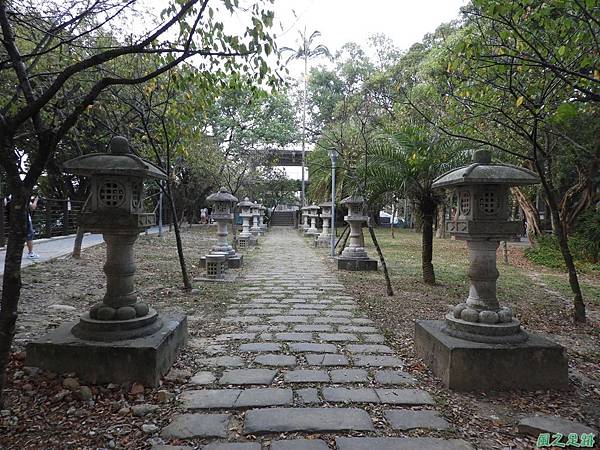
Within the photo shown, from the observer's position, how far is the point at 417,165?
7.77 meters

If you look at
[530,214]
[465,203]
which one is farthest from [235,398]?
[530,214]

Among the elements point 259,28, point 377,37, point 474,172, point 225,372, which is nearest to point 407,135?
point 474,172

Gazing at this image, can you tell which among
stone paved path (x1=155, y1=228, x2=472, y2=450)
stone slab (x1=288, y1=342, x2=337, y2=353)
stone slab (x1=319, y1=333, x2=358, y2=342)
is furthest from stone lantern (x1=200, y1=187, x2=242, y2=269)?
stone slab (x1=288, y1=342, x2=337, y2=353)

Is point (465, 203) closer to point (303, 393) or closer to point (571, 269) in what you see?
point (303, 393)

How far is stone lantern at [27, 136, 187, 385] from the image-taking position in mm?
3371

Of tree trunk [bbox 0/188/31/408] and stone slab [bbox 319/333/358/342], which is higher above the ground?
tree trunk [bbox 0/188/31/408]

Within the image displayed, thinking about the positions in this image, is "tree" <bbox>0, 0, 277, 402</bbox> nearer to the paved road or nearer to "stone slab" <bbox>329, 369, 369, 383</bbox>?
"stone slab" <bbox>329, 369, 369, 383</bbox>

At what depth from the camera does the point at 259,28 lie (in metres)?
3.57

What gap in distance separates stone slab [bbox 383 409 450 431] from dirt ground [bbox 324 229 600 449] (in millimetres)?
126

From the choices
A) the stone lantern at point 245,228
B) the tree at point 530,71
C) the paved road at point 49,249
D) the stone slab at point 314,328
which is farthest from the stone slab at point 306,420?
the stone lantern at point 245,228

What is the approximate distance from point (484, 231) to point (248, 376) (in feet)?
8.41

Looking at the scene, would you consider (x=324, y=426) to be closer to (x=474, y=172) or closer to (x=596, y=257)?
(x=474, y=172)

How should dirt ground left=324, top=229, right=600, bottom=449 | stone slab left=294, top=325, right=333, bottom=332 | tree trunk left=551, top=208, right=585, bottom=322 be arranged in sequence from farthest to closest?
tree trunk left=551, top=208, right=585, bottom=322 → stone slab left=294, top=325, right=333, bottom=332 → dirt ground left=324, top=229, right=600, bottom=449

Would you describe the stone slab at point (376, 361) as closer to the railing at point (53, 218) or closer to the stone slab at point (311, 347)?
the stone slab at point (311, 347)
